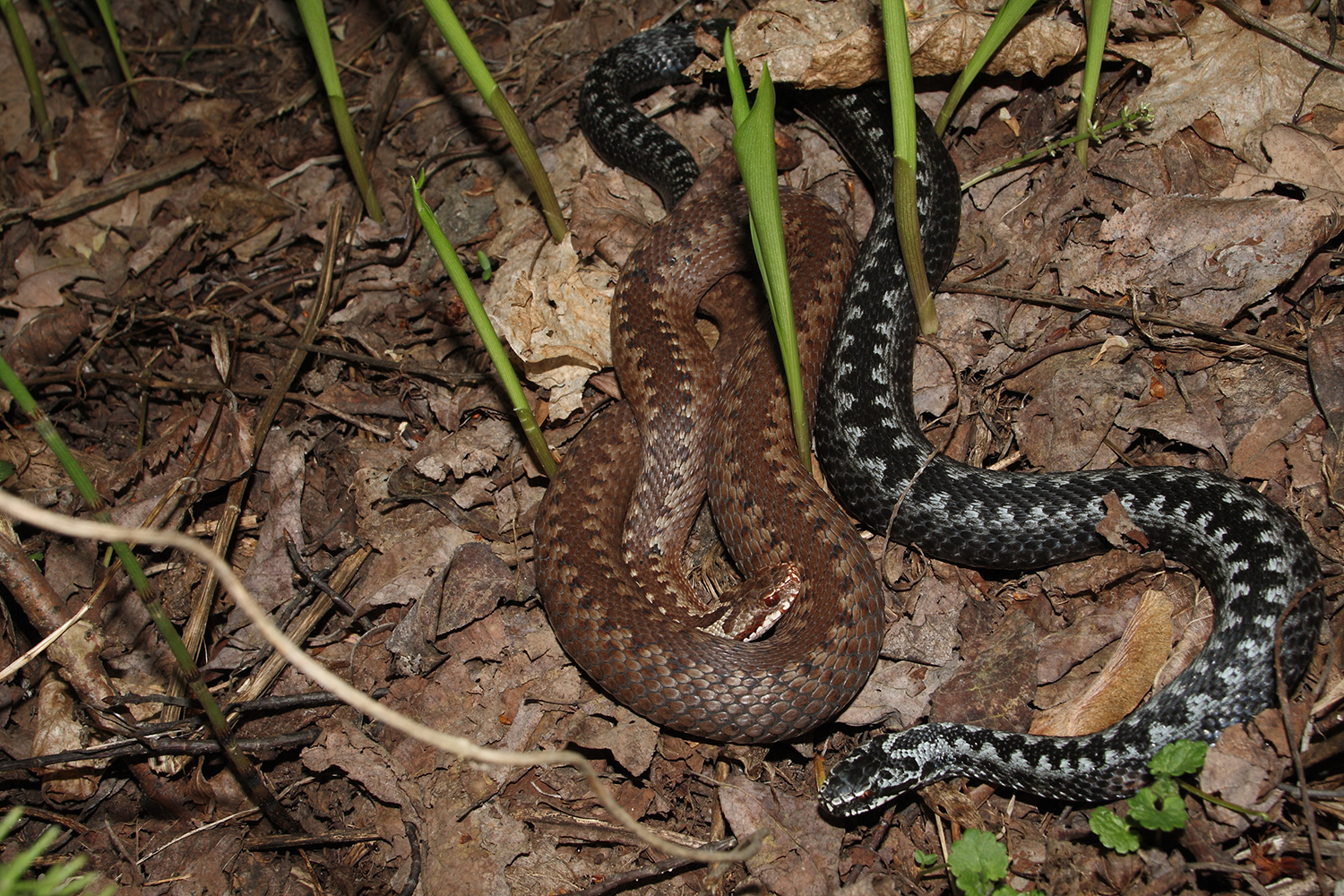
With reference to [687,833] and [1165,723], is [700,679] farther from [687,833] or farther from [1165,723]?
[1165,723]

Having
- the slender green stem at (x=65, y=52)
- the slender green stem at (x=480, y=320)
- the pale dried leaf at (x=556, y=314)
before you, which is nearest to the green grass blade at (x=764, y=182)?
the slender green stem at (x=480, y=320)

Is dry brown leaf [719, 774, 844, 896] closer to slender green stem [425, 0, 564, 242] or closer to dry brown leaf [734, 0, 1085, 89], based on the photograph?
slender green stem [425, 0, 564, 242]

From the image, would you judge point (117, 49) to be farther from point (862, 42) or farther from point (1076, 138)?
point (1076, 138)

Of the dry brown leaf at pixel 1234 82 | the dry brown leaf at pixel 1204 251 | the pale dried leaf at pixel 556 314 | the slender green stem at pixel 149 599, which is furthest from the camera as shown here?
the pale dried leaf at pixel 556 314

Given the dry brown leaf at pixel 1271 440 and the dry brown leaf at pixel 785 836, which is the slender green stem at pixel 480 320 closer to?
the dry brown leaf at pixel 785 836

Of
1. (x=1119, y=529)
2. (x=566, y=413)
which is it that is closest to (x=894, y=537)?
(x=1119, y=529)
